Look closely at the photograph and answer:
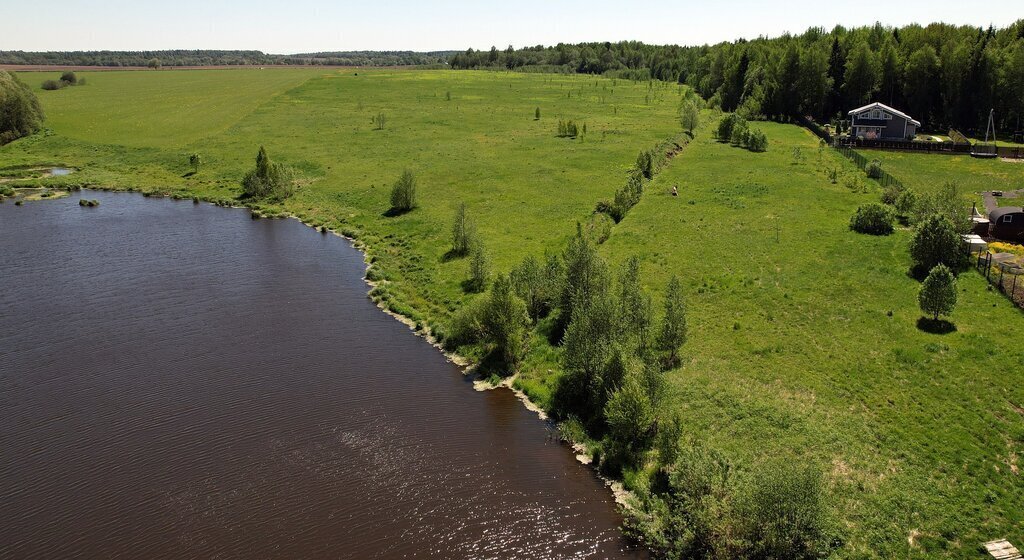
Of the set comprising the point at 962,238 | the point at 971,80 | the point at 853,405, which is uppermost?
the point at 971,80

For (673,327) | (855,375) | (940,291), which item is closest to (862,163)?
(940,291)

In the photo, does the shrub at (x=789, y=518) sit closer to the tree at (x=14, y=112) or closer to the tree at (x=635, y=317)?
the tree at (x=635, y=317)

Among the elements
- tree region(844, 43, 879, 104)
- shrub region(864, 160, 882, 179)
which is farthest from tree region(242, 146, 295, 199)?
tree region(844, 43, 879, 104)

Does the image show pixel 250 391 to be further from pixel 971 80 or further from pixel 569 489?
pixel 971 80

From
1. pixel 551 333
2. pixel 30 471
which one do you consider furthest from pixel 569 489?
pixel 30 471

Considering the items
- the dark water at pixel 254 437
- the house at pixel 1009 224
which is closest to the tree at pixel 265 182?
the dark water at pixel 254 437
